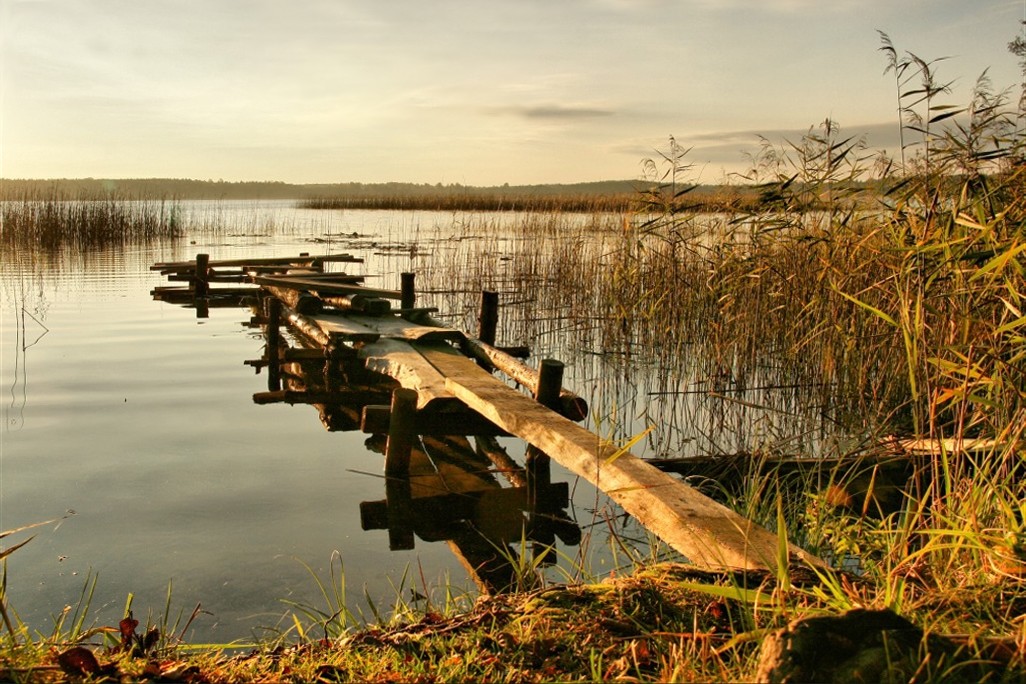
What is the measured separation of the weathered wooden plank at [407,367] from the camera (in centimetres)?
648

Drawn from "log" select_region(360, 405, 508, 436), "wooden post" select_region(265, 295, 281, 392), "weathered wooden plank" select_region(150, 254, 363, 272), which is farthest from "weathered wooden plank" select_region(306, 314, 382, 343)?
"weathered wooden plank" select_region(150, 254, 363, 272)

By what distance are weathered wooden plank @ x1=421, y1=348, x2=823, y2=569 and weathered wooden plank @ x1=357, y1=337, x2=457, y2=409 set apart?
0.40 m

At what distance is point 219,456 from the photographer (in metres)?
6.94

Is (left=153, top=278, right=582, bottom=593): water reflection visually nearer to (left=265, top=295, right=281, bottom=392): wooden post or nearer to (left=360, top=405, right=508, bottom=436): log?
(left=360, top=405, right=508, bottom=436): log

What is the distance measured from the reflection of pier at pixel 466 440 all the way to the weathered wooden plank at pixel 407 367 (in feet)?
0.04

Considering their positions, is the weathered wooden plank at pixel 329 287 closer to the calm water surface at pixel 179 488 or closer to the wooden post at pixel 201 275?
the calm water surface at pixel 179 488

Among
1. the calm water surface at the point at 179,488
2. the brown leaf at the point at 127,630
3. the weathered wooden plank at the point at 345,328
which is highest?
the weathered wooden plank at the point at 345,328

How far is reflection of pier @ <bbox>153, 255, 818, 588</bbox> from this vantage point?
146 inches

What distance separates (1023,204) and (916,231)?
53 centimetres

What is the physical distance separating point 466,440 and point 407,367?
39.7 inches

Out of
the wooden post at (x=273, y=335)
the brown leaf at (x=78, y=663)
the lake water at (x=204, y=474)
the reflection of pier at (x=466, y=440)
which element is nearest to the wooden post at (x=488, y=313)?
the reflection of pier at (x=466, y=440)

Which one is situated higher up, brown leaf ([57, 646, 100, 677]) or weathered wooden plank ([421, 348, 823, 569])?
weathered wooden plank ([421, 348, 823, 569])

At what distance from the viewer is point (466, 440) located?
7691mm

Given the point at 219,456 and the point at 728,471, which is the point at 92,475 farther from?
the point at 728,471
